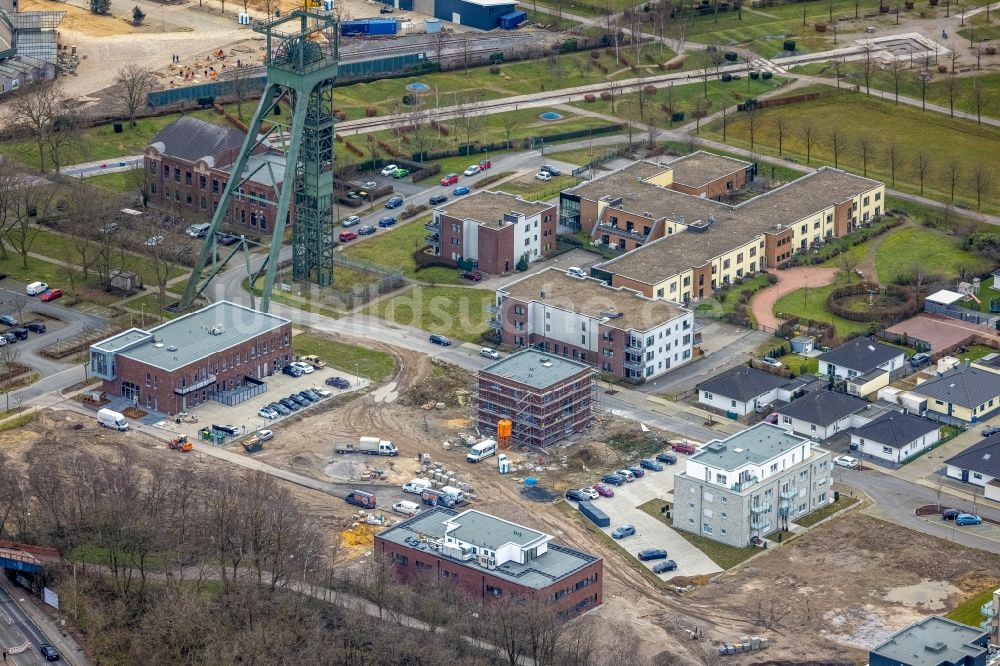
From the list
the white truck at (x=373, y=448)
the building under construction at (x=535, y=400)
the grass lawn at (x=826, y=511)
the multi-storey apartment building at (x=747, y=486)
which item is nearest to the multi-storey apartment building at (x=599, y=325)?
the building under construction at (x=535, y=400)

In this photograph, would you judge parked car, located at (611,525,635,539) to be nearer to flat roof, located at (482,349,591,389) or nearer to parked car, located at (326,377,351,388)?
flat roof, located at (482,349,591,389)

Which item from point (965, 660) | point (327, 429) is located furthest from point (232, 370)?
point (965, 660)

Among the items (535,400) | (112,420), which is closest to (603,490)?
(535,400)

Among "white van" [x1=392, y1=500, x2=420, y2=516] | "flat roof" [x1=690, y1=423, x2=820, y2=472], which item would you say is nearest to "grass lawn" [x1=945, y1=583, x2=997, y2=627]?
"flat roof" [x1=690, y1=423, x2=820, y2=472]

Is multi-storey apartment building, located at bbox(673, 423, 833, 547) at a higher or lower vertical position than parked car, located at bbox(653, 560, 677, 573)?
higher

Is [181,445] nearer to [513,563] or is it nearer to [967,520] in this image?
[513,563]
